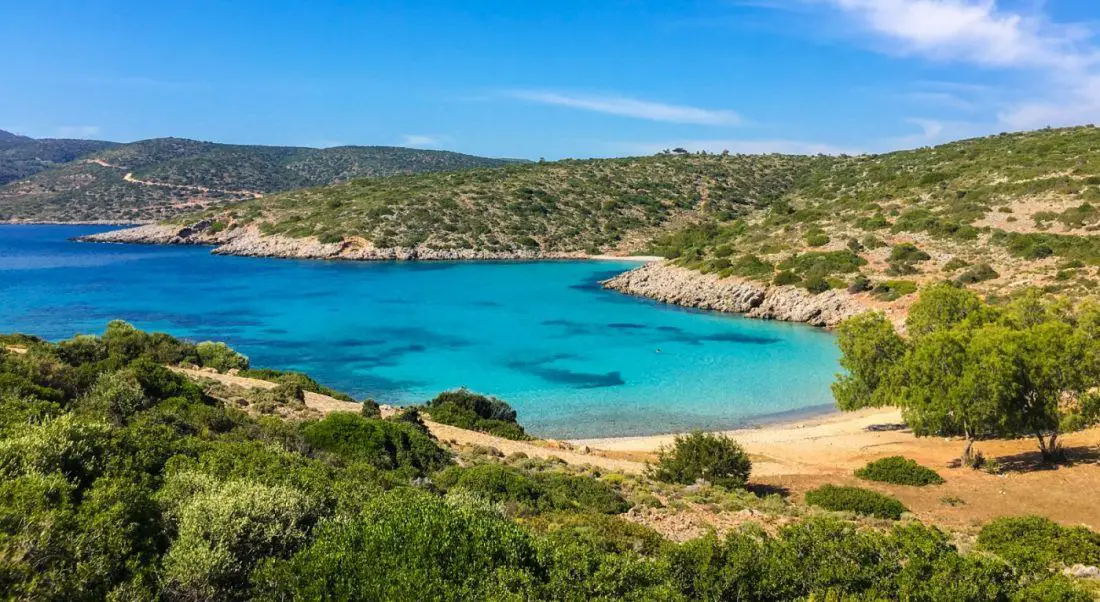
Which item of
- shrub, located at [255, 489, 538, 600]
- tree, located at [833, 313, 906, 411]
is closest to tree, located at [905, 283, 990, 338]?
tree, located at [833, 313, 906, 411]

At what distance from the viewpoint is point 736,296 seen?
174ft

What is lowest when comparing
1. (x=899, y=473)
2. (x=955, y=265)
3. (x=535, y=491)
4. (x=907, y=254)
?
(x=899, y=473)

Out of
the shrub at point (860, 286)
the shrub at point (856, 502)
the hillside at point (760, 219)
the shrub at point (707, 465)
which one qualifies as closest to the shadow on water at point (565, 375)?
the shrub at point (707, 465)

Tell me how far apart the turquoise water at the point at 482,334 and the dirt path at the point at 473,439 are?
437cm

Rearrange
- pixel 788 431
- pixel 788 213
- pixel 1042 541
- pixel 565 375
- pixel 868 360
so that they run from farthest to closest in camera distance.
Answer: pixel 788 213 < pixel 565 375 < pixel 788 431 < pixel 868 360 < pixel 1042 541

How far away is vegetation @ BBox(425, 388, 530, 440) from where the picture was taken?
2272 centimetres

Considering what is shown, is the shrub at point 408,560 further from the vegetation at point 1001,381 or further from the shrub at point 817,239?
the shrub at point 817,239

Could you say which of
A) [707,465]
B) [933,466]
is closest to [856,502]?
[707,465]

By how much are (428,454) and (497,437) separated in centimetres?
580

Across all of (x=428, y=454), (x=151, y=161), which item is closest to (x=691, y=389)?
(x=428, y=454)

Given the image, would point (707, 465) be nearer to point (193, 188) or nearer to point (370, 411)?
point (370, 411)

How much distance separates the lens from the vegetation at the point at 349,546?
21.2 ft

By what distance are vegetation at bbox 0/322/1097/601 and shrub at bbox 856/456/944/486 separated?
18.7 ft

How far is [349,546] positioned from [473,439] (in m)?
13.6
